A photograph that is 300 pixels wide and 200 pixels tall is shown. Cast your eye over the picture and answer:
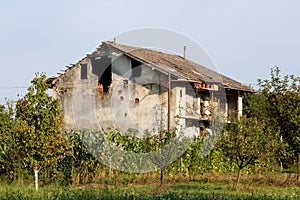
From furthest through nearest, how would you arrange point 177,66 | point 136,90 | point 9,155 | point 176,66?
point 177,66 → point 176,66 → point 136,90 → point 9,155

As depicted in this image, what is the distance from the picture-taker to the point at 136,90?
106 ft

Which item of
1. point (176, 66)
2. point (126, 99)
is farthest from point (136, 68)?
point (176, 66)

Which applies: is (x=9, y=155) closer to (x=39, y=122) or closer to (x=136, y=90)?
(x=39, y=122)

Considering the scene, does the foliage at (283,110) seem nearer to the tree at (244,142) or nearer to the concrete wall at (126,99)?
the tree at (244,142)

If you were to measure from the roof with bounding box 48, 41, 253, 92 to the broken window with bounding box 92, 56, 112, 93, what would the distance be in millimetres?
1709

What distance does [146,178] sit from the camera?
2081 centimetres

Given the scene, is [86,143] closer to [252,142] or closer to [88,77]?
[252,142]

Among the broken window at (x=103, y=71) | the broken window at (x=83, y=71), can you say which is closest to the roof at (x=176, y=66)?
the broken window at (x=103, y=71)

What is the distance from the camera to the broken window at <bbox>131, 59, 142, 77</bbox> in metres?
32.1

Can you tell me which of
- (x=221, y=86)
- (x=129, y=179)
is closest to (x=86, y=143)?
(x=129, y=179)

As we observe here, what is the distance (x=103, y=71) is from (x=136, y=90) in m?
3.42

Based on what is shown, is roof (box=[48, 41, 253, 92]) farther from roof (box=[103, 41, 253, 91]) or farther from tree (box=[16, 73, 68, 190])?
tree (box=[16, 73, 68, 190])

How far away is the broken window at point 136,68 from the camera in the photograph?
105 feet

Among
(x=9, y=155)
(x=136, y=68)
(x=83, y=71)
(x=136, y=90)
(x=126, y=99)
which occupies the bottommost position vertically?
(x=9, y=155)
